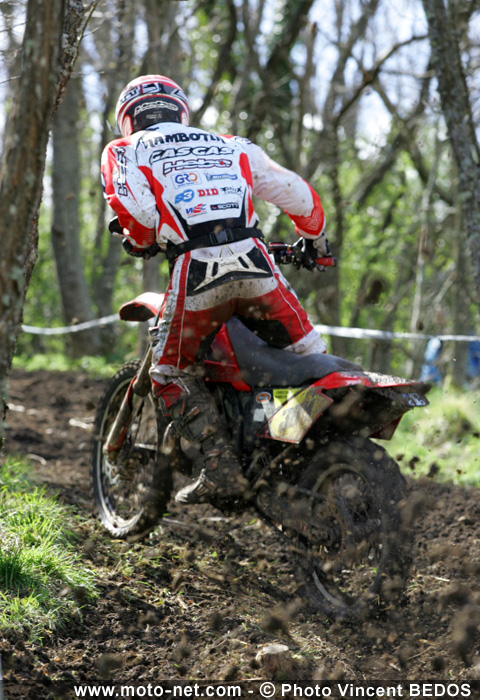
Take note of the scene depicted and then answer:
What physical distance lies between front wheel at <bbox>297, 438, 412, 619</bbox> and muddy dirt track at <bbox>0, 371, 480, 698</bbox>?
13cm

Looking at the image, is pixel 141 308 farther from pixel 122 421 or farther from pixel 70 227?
pixel 70 227

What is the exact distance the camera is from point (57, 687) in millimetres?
2650

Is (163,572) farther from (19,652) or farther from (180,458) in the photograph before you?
(19,652)

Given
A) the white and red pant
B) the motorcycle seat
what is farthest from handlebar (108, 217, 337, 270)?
the motorcycle seat

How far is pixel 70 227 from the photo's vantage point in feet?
42.6

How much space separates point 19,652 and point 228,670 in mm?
825

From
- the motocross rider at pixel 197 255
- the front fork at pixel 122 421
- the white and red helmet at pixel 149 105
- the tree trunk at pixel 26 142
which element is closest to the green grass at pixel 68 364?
the front fork at pixel 122 421

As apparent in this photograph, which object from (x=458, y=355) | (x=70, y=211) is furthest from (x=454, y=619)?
(x=70, y=211)

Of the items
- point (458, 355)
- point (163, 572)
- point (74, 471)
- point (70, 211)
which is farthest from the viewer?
point (70, 211)

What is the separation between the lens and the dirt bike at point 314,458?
3281 mm

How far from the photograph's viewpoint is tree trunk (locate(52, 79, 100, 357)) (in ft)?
41.8

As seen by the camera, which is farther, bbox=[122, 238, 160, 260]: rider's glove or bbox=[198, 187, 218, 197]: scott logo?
bbox=[122, 238, 160, 260]: rider's glove

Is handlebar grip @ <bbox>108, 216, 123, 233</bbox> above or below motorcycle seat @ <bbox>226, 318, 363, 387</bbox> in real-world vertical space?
above

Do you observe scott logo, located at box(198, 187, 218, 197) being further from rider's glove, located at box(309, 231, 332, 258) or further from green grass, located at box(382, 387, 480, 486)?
green grass, located at box(382, 387, 480, 486)
